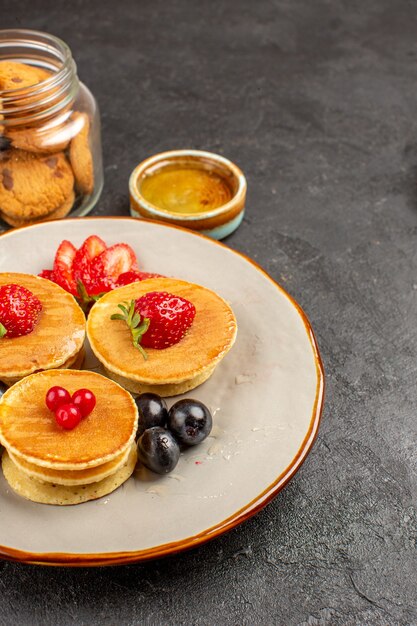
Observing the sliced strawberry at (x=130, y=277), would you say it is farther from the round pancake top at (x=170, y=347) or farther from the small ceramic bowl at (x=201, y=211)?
the small ceramic bowl at (x=201, y=211)

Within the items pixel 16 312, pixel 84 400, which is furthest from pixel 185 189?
pixel 84 400

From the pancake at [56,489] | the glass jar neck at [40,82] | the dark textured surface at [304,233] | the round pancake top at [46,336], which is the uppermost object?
the glass jar neck at [40,82]

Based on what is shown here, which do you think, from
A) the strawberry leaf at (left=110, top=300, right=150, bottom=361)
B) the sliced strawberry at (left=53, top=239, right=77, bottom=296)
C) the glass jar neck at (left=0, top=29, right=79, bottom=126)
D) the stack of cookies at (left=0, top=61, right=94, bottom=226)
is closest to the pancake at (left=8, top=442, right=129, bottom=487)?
the strawberry leaf at (left=110, top=300, right=150, bottom=361)

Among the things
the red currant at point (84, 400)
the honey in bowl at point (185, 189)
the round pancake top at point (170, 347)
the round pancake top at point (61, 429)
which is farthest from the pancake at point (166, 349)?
the honey in bowl at point (185, 189)

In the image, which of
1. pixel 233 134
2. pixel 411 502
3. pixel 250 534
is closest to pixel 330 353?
pixel 411 502

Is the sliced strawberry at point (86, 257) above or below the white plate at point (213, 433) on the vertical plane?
above

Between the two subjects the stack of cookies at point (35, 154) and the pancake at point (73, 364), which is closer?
the pancake at point (73, 364)

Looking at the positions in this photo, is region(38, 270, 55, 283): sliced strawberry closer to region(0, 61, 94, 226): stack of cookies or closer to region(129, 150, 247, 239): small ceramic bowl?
region(0, 61, 94, 226): stack of cookies
